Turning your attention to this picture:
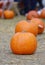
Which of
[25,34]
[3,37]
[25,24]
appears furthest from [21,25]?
[25,34]

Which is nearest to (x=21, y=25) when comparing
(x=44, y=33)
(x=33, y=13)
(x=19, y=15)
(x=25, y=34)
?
(x=44, y=33)

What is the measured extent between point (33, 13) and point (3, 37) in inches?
106

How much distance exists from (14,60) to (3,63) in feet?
0.55

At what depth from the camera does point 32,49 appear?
3436 mm

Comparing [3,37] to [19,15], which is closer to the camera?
[3,37]

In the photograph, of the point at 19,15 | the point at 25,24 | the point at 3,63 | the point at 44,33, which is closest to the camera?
the point at 3,63

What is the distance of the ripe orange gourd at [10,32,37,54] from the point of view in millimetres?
3408

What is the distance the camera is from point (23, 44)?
3.41 metres

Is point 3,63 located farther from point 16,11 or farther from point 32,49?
point 16,11

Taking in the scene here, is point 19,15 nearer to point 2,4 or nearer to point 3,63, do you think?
point 2,4

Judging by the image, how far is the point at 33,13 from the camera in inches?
288

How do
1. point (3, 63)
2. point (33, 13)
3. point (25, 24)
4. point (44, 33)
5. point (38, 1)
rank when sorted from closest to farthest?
point (3, 63), point (25, 24), point (44, 33), point (33, 13), point (38, 1)

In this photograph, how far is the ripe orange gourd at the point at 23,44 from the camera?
3408 millimetres

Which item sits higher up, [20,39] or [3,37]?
[20,39]
